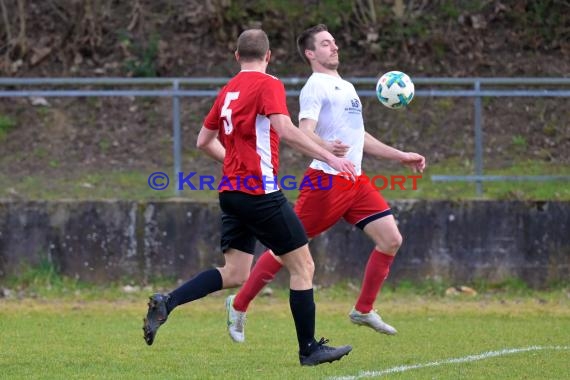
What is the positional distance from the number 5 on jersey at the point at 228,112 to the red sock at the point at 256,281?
133 cm

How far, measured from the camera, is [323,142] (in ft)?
25.0

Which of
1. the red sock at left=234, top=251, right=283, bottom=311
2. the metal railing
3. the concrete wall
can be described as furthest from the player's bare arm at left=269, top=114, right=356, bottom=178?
the metal railing

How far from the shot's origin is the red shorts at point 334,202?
8328 mm

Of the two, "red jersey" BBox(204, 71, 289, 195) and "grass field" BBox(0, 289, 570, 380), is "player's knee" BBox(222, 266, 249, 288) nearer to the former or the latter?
"grass field" BBox(0, 289, 570, 380)

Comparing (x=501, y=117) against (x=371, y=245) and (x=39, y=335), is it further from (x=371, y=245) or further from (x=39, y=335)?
(x=39, y=335)

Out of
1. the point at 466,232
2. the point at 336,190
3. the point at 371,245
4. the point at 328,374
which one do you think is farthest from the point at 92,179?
the point at 328,374

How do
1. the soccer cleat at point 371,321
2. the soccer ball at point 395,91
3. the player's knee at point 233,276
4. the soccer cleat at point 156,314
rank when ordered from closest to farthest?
the soccer cleat at point 156,314 → the player's knee at point 233,276 → the soccer cleat at point 371,321 → the soccer ball at point 395,91

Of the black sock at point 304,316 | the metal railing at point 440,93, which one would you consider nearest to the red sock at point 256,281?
the black sock at point 304,316

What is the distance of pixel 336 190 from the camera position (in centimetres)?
833

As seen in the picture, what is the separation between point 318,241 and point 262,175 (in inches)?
195

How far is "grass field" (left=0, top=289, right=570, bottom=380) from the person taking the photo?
7129 mm

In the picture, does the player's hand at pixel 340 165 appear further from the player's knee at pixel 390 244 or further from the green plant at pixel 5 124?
the green plant at pixel 5 124

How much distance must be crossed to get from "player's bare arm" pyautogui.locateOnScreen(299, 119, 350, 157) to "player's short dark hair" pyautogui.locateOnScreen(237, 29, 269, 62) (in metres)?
0.74

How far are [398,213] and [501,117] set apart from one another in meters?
2.43
